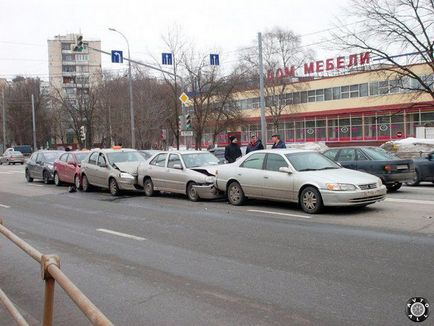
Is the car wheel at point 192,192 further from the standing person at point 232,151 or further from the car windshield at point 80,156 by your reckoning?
the car windshield at point 80,156

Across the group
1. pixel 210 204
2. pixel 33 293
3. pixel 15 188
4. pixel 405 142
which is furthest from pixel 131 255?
pixel 405 142

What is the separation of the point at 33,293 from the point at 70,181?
14442mm

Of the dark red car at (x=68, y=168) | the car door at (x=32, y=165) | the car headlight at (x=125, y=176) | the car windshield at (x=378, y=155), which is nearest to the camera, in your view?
the car windshield at (x=378, y=155)

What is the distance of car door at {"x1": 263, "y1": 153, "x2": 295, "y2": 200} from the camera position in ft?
36.9

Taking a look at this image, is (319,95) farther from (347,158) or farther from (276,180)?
(276,180)

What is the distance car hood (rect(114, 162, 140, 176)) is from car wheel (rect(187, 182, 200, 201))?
2876mm

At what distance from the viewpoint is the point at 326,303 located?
499 cm

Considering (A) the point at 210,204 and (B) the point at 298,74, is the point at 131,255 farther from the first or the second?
(B) the point at 298,74

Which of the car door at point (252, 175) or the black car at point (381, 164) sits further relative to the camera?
the black car at point (381, 164)

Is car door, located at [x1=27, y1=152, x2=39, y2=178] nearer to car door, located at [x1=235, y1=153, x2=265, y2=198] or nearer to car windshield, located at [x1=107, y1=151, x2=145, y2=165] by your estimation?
car windshield, located at [x1=107, y1=151, x2=145, y2=165]

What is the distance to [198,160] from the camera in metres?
14.8

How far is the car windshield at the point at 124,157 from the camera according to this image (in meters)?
17.2

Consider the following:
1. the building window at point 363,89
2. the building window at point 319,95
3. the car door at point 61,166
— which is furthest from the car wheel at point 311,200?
the building window at point 319,95

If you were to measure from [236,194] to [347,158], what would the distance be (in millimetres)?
4636
